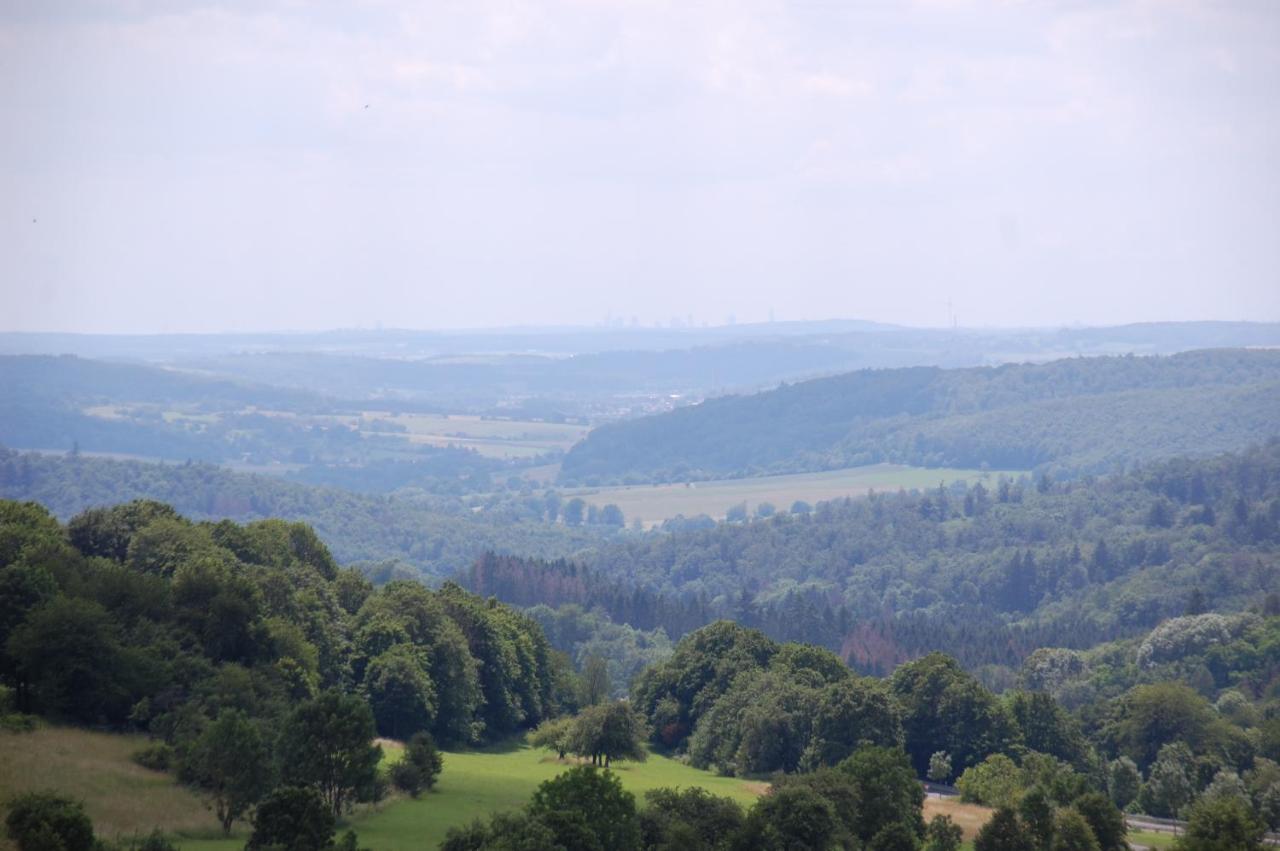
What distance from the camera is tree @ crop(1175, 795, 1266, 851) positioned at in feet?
169

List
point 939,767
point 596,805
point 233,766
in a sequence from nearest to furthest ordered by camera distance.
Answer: point 596,805 → point 233,766 → point 939,767

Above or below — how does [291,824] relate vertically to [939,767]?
above

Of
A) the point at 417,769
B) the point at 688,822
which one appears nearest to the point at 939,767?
the point at 417,769

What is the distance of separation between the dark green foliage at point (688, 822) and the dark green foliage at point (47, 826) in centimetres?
1642

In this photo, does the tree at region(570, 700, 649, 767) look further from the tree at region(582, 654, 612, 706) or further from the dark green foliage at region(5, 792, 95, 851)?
the dark green foliage at region(5, 792, 95, 851)

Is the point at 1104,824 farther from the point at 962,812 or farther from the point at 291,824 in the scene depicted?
the point at 291,824

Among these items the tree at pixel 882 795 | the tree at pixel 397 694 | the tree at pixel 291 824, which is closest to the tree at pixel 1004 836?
the tree at pixel 882 795

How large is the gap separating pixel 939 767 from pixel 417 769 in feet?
98.2

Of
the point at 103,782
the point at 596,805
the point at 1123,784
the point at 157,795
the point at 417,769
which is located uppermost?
the point at 596,805

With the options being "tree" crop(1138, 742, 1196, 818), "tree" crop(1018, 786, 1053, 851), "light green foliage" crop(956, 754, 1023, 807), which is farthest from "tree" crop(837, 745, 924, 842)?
"tree" crop(1138, 742, 1196, 818)

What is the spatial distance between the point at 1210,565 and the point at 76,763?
164 meters

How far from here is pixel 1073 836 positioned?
54844mm

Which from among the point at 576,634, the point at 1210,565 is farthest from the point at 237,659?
the point at 1210,565

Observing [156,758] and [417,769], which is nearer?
[156,758]
